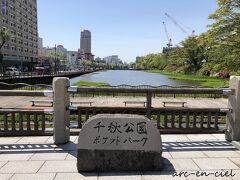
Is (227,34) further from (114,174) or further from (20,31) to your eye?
(20,31)

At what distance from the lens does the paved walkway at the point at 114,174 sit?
16.4 feet

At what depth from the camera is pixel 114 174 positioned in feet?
16.6

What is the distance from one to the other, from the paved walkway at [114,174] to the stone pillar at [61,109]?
0.26 meters

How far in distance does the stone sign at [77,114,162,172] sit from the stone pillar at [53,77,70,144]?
1504 millimetres

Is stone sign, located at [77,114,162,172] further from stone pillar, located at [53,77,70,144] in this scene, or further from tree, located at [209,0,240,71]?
tree, located at [209,0,240,71]

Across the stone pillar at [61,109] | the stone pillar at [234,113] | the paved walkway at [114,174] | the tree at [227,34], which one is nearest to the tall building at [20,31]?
the tree at [227,34]

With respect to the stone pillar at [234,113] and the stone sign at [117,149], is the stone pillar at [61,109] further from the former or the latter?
the stone pillar at [234,113]

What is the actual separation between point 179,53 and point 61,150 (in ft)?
306

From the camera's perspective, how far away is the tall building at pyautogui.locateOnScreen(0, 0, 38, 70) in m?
93.6

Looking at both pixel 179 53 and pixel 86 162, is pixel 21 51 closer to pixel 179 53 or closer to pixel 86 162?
pixel 179 53

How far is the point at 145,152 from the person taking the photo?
521 centimetres

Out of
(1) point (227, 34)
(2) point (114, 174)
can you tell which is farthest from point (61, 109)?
(1) point (227, 34)

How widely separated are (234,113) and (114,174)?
3679 mm

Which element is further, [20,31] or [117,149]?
[20,31]
